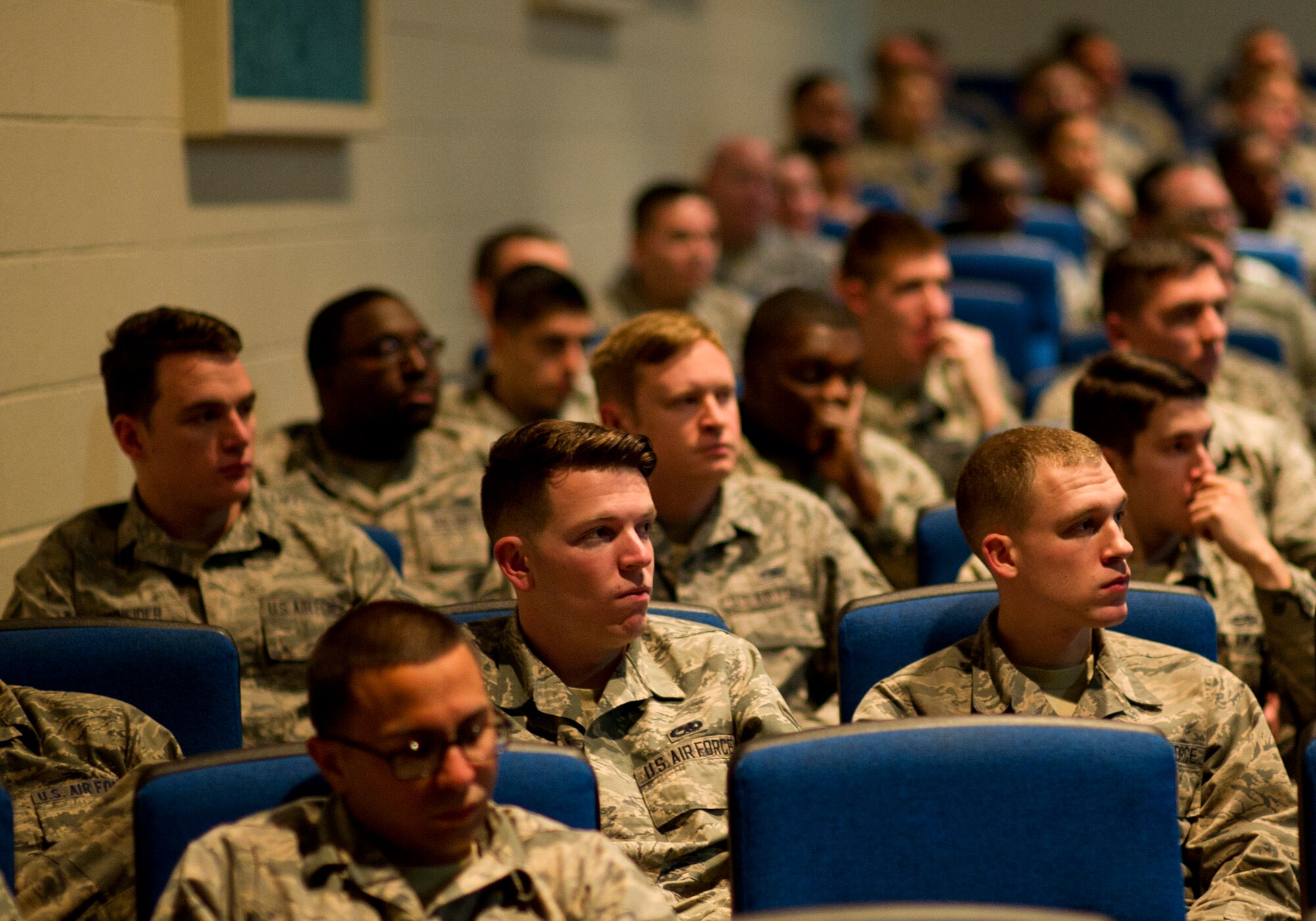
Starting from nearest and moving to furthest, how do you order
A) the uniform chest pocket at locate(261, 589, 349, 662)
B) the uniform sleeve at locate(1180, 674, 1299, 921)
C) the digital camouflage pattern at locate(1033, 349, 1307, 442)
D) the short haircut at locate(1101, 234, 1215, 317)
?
the uniform sleeve at locate(1180, 674, 1299, 921), the uniform chest pocket at locate(261, 589, 349, 662), the short haircut at locate(1101, 234, 1215, 317), the digital camouflage pattern at locate(1033, 349, 1307, 442)

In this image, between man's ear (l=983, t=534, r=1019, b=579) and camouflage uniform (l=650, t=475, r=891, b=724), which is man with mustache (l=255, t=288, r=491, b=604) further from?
man's ear (l=983, t=534, r=1019, b=579)

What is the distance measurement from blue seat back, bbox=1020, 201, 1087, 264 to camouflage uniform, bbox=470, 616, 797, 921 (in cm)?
478

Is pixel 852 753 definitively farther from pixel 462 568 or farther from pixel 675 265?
pixel 675 265

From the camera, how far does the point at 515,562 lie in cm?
206

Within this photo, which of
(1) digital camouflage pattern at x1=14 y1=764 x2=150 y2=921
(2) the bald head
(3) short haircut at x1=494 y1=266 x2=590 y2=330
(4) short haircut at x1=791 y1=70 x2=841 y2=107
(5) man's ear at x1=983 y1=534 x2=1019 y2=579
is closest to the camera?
(1) digital camouflage pattern at x1=14 y1=764 x2=150 y2=921

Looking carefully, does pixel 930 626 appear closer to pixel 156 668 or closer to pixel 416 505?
pixel 156 668

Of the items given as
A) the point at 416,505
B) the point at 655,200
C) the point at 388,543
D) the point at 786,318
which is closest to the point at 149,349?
the point at 388,543

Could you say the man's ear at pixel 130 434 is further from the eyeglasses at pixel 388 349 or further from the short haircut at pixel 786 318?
the short haircut at pixel 786 318

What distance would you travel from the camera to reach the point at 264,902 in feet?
4.90

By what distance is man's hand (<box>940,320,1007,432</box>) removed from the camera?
12.5ft

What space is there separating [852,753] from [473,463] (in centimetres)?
173

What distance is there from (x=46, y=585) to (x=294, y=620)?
1.32ft

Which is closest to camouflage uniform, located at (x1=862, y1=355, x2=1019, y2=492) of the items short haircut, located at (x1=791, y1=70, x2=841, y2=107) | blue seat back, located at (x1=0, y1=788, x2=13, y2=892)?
blue seat back, located at (x1=0, y1=788, x2=13, y2=892)

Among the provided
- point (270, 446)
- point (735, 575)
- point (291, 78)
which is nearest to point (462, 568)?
point (270, 446)
